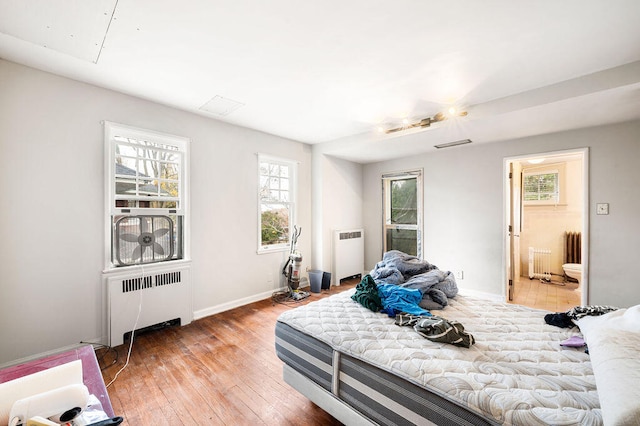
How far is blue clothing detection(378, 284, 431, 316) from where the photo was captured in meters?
2.02

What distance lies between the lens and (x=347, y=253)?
4934 millimetres

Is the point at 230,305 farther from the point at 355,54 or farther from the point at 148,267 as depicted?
the point at 355,54

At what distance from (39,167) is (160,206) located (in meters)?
1.03

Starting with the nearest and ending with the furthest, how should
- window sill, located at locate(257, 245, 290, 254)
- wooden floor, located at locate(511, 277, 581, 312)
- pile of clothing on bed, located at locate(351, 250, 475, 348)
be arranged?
1. pile of clothing on bed, located at locate(351, 250, 475, 348)
2. wooden floor, located at locate(511, 277, 581, 312)
3. window sill, located at locate(257, 245, 290, 254)

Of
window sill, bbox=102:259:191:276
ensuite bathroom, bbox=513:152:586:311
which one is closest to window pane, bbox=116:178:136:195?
window sill, bbox=102:259:191:276

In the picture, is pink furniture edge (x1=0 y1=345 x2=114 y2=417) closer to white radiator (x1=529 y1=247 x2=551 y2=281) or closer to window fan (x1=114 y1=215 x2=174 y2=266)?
window fan (x1=114 y1=215 x2=174 y2=266)

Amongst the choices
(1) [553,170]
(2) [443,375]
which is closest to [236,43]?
(2) [443,375]

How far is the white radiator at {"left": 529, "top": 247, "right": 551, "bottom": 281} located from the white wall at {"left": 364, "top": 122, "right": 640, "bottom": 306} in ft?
6.72

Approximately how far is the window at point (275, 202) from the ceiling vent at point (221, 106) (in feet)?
2.88

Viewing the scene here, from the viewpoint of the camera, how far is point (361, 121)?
352cm

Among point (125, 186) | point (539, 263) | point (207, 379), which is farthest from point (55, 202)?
point (539, 263)

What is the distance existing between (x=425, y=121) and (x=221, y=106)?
2497 mm

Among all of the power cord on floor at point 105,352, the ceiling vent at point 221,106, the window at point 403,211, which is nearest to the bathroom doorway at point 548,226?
the window at point 403,211

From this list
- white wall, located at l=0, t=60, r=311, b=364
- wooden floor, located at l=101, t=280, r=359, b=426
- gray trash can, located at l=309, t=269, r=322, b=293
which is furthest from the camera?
gray trash can, located at l=309, t=269, r=322, b=293
